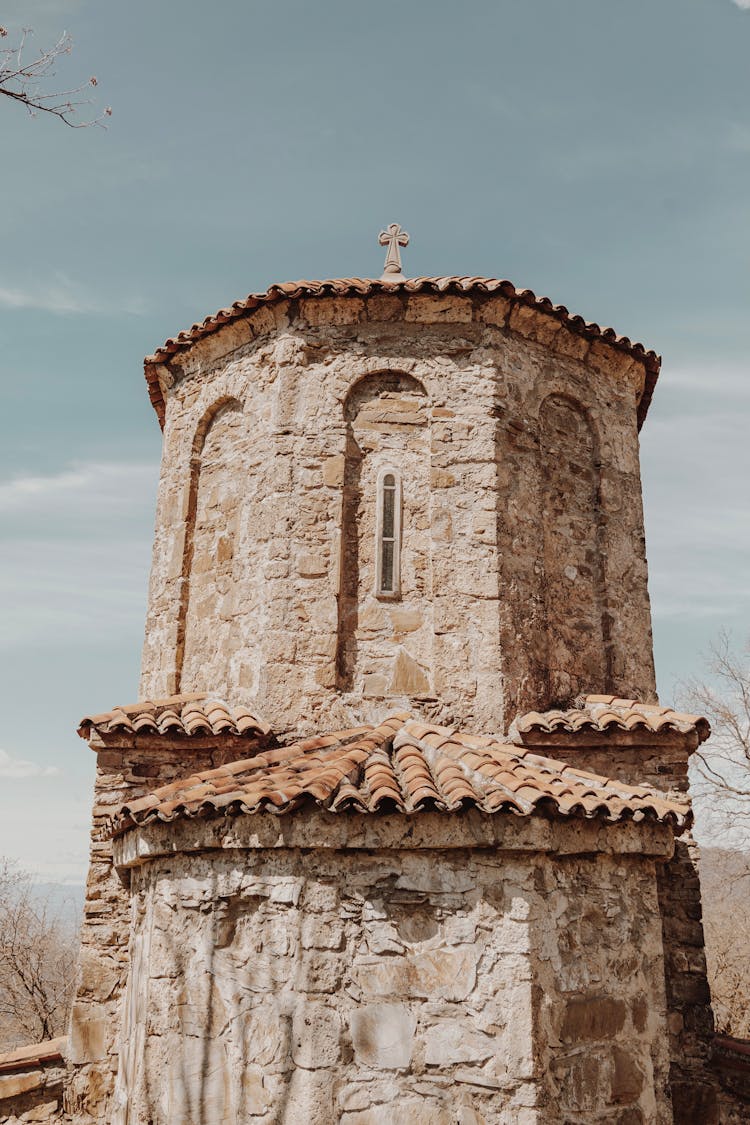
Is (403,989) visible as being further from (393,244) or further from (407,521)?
(393,244)

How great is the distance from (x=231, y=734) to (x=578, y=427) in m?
4.53

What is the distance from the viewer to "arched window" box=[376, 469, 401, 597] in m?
7.43

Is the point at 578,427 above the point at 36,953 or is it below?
above

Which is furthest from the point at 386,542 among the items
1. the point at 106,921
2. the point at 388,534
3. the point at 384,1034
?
the point at 384,1034

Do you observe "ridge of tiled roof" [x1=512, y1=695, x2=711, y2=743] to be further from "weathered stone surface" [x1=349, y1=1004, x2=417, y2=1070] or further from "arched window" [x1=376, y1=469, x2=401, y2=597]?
"weathered stone surface" [x1=349, y1=1004, x2=417, y2=1070]

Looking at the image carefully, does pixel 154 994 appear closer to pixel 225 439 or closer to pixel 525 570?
pixel 525 570

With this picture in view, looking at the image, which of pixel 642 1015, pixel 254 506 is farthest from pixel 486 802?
pixel 254 506

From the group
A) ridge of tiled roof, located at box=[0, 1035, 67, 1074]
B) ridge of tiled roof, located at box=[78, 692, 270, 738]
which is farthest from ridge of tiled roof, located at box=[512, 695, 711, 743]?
ridge of tiled roof, located at box=[0, 1035, 67, 1074]

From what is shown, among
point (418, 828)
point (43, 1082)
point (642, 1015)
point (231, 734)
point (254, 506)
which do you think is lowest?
point (43, 1082)

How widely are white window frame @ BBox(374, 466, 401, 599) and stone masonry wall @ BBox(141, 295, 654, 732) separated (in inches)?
3.8

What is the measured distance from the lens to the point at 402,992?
15.5 feet

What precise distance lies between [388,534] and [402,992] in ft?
12.5

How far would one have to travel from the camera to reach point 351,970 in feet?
15.6

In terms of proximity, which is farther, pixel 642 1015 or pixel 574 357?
pixel 574 357
